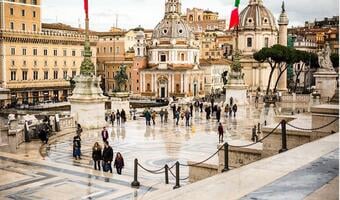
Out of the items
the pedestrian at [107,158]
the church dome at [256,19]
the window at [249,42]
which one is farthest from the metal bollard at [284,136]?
the church dome at [256,19]

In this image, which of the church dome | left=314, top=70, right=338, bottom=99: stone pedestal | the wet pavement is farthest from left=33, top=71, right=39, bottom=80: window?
left=314, top=70, right=338, bottom=99: stone pedestal

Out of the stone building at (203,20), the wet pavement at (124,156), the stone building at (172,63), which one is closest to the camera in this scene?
the wet pavement at (124,156)

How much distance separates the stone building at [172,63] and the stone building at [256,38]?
620 cm

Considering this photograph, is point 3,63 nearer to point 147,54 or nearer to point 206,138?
point 147,54

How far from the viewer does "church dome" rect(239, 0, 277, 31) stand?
6844 centimetres

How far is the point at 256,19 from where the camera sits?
68438mm

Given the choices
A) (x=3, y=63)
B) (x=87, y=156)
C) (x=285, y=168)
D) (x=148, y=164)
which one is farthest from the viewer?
(x=3, y=63)

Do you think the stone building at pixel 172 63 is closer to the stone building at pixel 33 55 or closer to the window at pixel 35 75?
the stone building at pixel 33 55

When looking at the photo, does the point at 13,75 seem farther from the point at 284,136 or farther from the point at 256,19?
the point at 284,136

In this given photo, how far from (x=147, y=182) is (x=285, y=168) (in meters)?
4.92

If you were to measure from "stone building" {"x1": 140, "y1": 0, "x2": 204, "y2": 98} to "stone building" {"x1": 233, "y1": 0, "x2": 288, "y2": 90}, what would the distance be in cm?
620

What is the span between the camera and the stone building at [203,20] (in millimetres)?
108625

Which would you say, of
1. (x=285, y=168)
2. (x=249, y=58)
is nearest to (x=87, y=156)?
A: (x=285, y=168)

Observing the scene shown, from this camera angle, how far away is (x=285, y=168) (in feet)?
26.2
